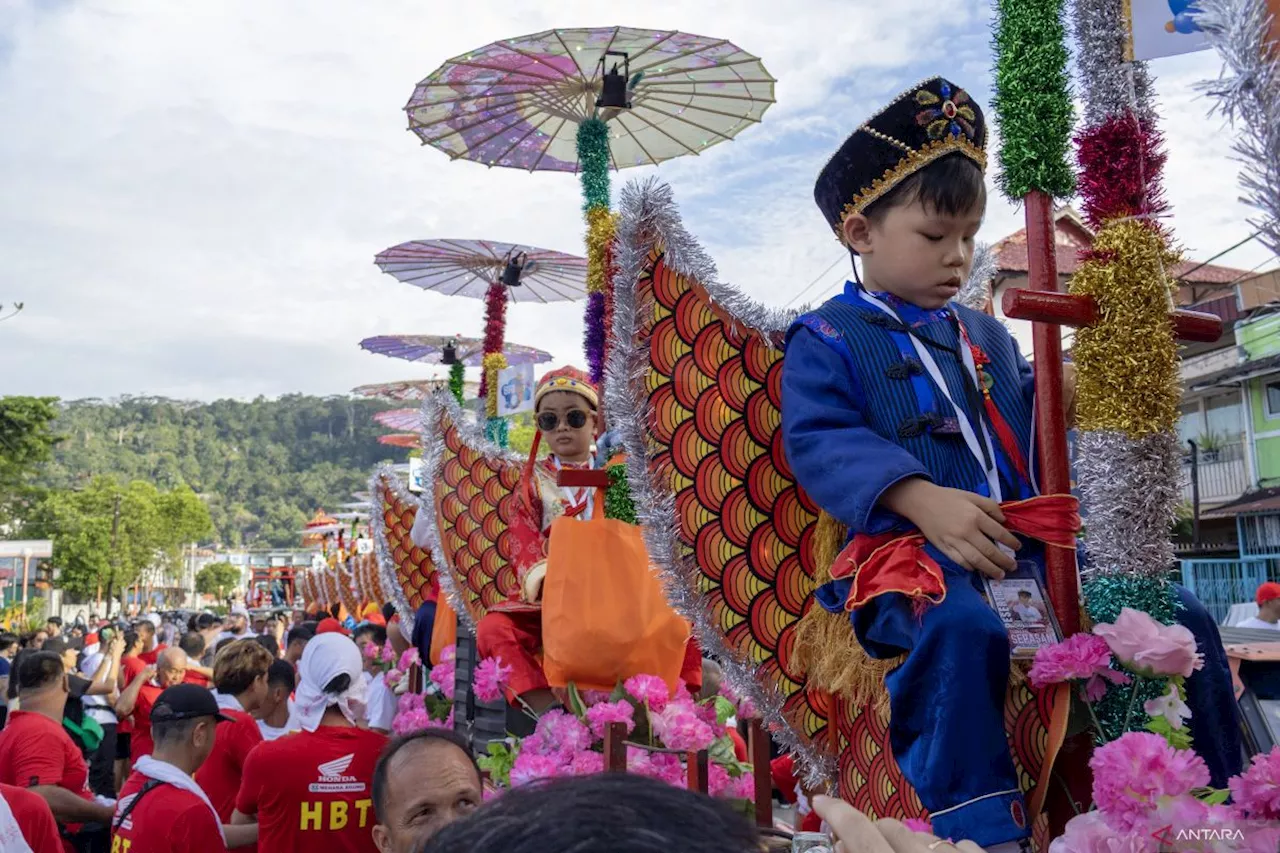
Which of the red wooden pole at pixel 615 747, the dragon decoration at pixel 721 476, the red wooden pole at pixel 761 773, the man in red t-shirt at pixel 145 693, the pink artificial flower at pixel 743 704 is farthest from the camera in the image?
the man in red t-shirt at pixel 145 693

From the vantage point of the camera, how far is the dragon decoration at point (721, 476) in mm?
2660

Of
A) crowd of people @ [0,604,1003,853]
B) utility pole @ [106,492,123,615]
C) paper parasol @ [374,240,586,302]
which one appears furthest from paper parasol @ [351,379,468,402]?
utility pole @ [106,492,123,615]

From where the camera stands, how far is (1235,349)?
1927cm

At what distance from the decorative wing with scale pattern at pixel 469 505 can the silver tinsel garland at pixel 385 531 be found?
5.63ft

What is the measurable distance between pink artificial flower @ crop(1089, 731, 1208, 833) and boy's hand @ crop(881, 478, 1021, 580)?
20.1 inches

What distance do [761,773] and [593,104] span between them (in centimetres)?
379

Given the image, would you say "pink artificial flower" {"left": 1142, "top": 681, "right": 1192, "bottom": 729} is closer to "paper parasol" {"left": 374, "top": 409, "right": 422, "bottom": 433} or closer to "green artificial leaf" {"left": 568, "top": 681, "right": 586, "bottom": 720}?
"green artificial leaf" {"left": 568, "top": 681, "right": 586, "bottom": 720}

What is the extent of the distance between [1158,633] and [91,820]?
4.43 m

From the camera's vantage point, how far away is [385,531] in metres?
7.95

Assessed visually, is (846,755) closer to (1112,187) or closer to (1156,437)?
(1156,437)

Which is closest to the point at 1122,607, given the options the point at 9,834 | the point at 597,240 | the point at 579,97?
the point at 9,834

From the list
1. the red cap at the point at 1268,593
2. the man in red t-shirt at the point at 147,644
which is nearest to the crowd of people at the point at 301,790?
the man in red t-shirt at the point at 147,644

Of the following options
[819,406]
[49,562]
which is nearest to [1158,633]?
[819,406]

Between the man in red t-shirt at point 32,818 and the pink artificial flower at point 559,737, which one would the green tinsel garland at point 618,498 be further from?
the man in red t-shirt at point 32,818
